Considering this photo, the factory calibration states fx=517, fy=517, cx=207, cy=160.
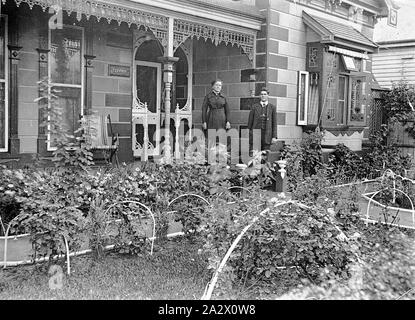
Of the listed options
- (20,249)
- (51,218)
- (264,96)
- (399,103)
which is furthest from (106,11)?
(399,103)

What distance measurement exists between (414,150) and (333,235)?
1070 cm

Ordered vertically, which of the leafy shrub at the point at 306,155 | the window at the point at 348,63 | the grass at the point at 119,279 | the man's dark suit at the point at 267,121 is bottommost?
the grass at the point at 119,279

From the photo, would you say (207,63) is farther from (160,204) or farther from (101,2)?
(160,204)

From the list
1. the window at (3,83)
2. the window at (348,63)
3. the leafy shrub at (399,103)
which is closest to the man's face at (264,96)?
the window at (348,63)

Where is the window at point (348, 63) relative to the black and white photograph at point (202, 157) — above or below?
above

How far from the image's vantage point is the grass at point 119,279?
4.76 meters

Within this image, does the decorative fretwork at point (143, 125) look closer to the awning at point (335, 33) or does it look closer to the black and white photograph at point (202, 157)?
the black and white photograph at point (202, 157)

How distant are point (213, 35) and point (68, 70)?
10.0ft

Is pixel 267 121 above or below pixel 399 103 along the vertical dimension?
below

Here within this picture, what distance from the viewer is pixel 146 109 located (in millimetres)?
11625

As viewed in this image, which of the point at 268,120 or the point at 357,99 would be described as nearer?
the point at 268,120

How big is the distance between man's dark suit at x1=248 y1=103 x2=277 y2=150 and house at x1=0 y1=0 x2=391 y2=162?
731 millimetres

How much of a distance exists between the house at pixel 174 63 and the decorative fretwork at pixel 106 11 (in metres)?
0.02

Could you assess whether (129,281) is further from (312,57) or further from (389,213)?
(312,57)
